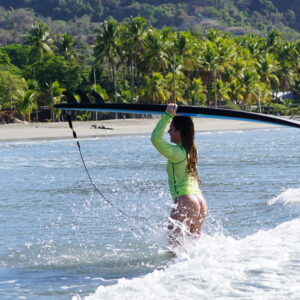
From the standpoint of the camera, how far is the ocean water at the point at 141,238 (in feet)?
22.4

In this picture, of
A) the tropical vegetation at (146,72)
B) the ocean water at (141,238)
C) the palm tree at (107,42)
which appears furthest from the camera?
the palm tree at (107,42)

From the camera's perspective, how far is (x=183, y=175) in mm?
7258

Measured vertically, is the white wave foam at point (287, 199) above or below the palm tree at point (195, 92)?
below

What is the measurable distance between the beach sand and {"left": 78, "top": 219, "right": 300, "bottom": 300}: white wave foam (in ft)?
115

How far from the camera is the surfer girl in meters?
7.11

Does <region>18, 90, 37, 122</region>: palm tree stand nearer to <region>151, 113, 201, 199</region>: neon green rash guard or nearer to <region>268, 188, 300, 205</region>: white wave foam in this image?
<region>268, 188, 300, 205</region>: white wave foam

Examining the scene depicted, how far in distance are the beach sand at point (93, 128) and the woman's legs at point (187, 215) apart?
116ft

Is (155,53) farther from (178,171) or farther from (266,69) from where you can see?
(178,171)

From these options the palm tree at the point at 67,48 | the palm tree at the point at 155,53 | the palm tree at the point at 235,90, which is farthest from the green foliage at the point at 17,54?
the palm tree at the point at 235,90

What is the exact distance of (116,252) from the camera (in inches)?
356

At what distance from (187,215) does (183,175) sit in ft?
1.31

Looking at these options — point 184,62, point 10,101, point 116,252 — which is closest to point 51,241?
point 116,252

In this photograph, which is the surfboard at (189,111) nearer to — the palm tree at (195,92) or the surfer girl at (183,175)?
the surfer girl at (183,175)

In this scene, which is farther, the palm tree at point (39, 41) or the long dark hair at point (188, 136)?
the palm tree at point (39, 41)
